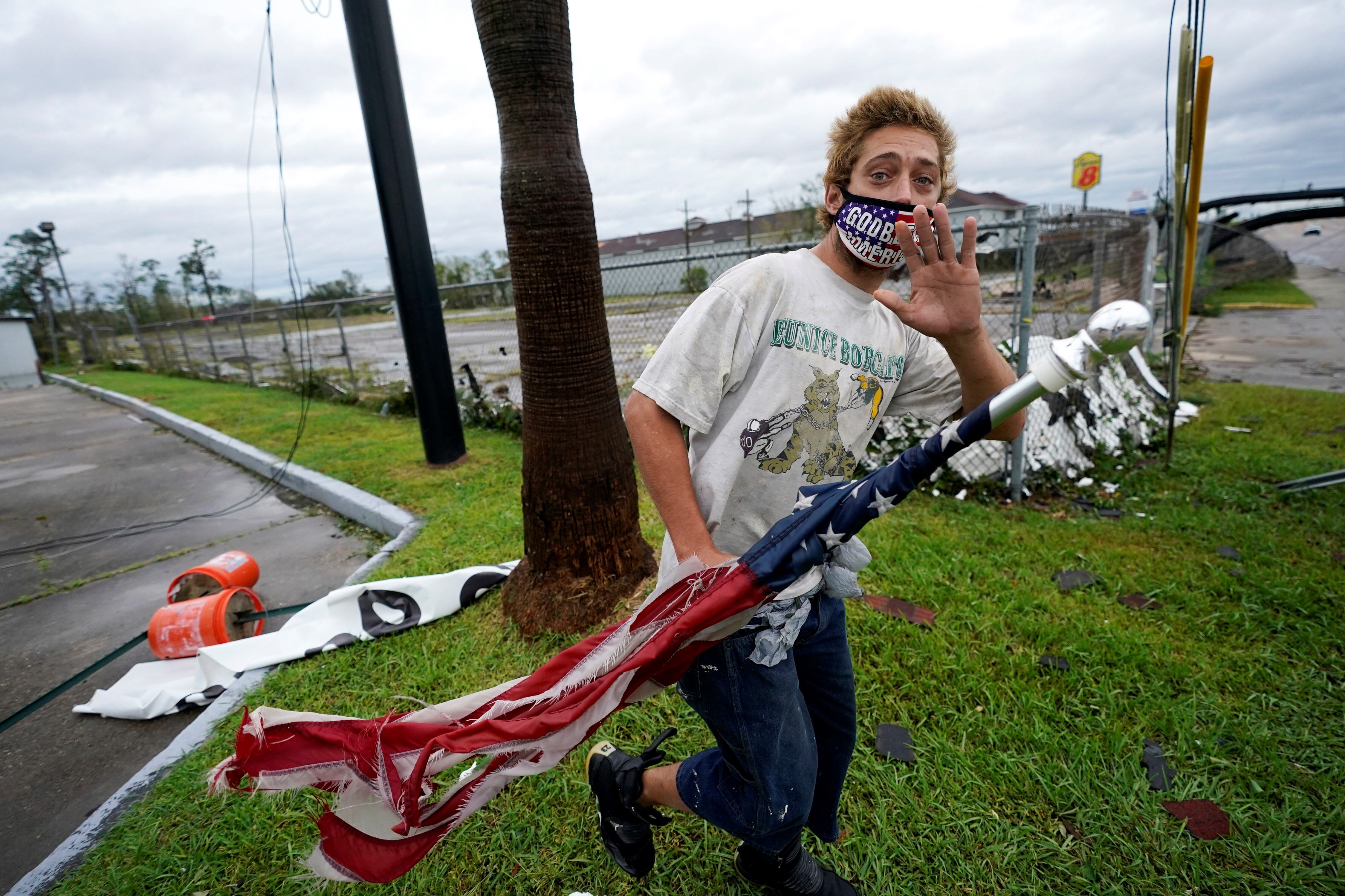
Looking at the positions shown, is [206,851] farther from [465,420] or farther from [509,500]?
[465,420]

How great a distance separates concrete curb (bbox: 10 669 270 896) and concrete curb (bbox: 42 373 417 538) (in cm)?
195

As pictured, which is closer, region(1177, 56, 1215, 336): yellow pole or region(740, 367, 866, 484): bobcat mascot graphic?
region(740, 367, 866, 484): bobcat mascot graphic

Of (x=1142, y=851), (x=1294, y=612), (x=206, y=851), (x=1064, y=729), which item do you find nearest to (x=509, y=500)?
(x=206, y=851)

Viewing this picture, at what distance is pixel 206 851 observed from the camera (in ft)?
7.28

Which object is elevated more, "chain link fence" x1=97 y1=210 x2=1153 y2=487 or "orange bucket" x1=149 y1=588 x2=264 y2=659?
"chain link fence" x1=97 y1=210 x2=1153 y2=487

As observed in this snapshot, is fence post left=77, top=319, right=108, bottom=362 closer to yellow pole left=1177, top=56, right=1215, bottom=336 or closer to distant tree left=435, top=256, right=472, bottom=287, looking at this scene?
distant tree left=435, top=256, right=472, bottom=287

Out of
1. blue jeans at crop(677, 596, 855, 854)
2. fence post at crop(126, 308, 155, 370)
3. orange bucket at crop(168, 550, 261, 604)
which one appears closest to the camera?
blue jeans at crop(677, 596, 855, 854)

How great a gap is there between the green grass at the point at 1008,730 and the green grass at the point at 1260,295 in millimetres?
14752

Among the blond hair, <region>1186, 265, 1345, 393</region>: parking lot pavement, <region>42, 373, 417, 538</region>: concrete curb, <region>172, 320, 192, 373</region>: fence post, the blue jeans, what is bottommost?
<region>1186, 265, 1345, 393</region>: parking lot pavement

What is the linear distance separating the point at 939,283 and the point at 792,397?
40 centimetres

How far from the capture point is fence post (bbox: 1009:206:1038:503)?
4.08 meters

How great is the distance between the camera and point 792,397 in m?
1.53

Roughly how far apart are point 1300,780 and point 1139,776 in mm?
497

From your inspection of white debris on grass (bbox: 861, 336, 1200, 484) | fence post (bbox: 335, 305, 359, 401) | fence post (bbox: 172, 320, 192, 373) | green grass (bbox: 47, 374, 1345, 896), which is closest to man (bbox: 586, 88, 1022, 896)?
green grass (bbox: 47, 374, 1345, 896)
